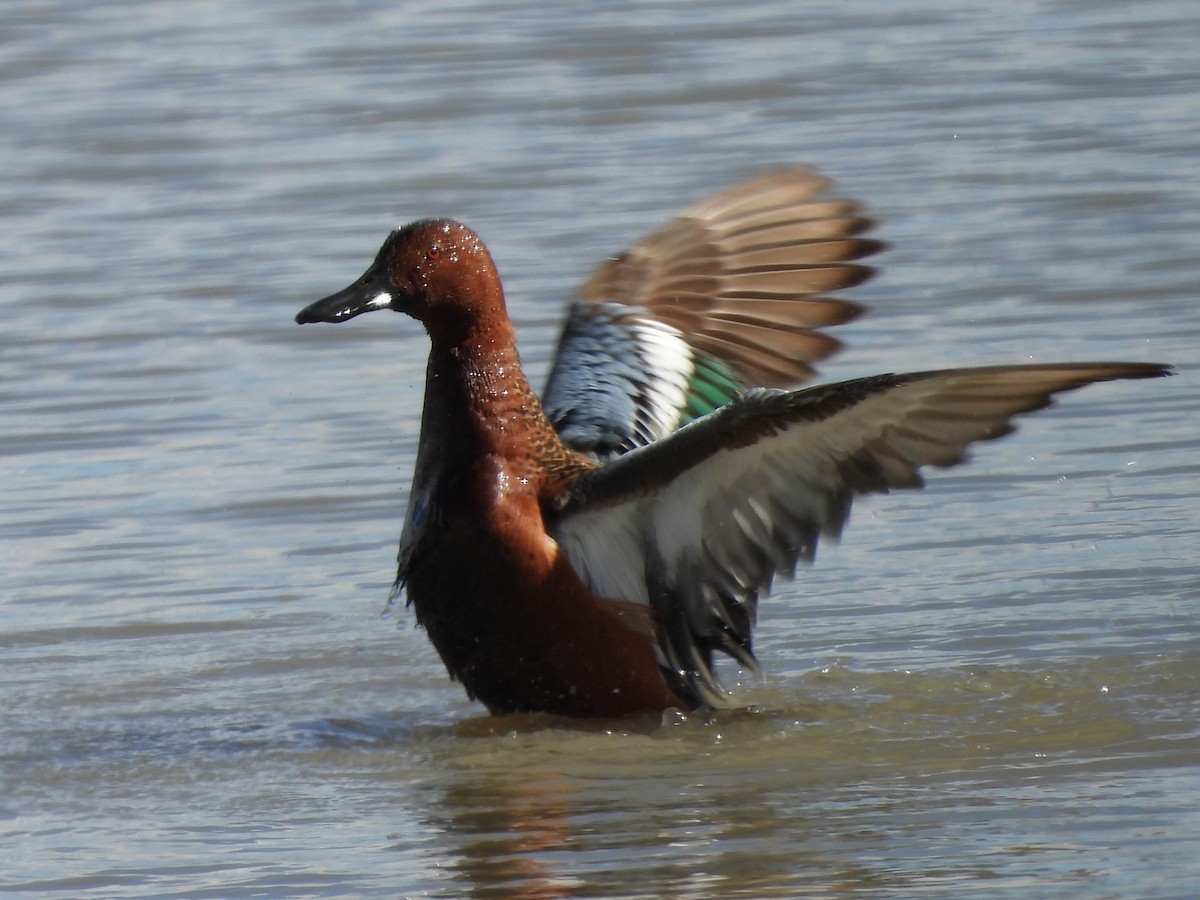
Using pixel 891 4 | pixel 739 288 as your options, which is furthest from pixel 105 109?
pixel 739 288

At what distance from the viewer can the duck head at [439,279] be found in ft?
18.7

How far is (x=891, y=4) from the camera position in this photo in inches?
570

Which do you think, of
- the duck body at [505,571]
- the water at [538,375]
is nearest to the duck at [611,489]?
the duck body at [505,571]

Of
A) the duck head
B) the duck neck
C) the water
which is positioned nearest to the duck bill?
the duck head

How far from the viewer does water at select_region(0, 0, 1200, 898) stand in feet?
15.7

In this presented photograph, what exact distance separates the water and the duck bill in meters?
0.93

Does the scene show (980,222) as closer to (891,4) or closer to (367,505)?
(367,505)

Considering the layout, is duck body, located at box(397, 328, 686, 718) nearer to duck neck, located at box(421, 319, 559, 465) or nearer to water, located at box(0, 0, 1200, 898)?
duck neck, located at box(421, 319, 559, 465)

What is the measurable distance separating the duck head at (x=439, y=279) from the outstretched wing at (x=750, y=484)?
554mm

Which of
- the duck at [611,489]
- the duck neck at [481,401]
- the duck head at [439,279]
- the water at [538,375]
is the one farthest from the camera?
the duck head at [439,279]

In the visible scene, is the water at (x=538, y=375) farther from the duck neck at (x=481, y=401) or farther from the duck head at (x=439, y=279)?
the duck head at (x=439, y=279)

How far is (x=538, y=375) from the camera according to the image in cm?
846

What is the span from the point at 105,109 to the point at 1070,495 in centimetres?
734

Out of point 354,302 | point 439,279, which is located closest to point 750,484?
point 439,279
